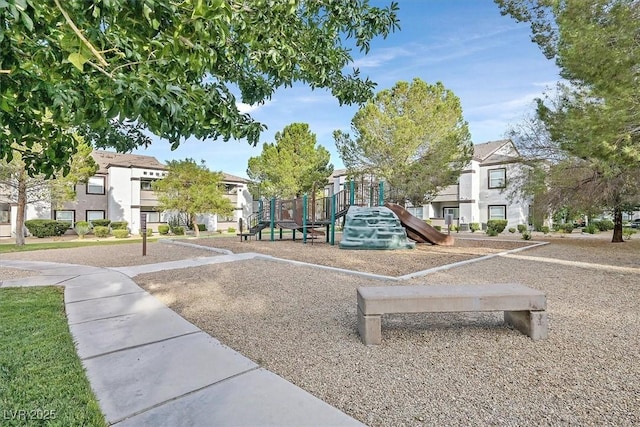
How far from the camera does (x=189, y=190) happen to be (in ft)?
67.4

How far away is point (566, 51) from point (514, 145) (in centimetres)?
965

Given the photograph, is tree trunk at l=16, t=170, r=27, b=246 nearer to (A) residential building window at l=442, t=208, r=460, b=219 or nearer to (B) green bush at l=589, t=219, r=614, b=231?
(A) residential building window at l=442, t=208, r=460, b=219

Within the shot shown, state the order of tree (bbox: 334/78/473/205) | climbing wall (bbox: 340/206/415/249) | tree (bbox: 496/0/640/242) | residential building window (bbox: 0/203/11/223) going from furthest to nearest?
residential building window (bbox: 0/203/11/223) < tree (bbox: 334/78/473/205) < climbing wall (bbox: 340/206/415/249) < tree (bbox: 496/0/640/242)

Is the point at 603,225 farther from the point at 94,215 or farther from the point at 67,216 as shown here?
the point at 67,216

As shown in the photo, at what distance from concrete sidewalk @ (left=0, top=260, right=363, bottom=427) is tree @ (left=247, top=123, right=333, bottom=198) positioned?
25873mm

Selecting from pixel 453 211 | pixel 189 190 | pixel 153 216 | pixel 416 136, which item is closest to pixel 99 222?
pixel 153 216

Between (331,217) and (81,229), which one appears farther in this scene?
(81,229)

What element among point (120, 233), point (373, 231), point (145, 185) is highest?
point (145, 185)

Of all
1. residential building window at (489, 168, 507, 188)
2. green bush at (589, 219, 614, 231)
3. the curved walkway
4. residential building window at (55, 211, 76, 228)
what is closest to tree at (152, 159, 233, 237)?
residential building window at (55, 211, 76, 228)

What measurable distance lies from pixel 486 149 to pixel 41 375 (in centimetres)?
3472

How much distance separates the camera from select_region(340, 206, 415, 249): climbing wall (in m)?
11.9

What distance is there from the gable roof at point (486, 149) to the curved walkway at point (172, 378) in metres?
29.7

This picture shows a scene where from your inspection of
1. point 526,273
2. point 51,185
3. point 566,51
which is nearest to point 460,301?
point 526,273

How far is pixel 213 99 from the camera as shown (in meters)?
2.97
